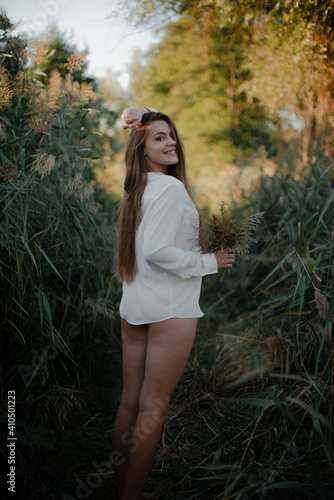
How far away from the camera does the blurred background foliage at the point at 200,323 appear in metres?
1.72

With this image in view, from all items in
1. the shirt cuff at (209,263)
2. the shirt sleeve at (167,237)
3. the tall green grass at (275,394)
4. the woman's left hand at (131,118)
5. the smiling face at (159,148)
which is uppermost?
the woman's left hand at (131,118)

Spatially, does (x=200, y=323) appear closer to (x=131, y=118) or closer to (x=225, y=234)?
(x=225, y=234)

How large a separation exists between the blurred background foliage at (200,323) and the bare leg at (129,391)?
30cm

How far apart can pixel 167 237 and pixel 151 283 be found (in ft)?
0.72

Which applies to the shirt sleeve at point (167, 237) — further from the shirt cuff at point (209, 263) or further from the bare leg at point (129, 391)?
the bare leg at point (129, 391)

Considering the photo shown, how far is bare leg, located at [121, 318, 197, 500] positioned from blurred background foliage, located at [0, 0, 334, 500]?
276 mm

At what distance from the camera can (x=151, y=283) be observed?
1497 mm

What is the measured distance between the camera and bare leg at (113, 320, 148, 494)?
1.61 meters

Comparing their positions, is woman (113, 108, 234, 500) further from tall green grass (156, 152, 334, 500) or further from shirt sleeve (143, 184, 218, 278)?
tall green grass (156, 152, 334, 500)

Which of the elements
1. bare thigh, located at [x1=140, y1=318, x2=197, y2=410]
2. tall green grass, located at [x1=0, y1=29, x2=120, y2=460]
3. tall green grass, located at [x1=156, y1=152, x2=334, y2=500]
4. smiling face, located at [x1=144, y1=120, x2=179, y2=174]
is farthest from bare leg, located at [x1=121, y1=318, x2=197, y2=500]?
smiling face, located at [x1=144, y1=120, x2=179, y2=174]

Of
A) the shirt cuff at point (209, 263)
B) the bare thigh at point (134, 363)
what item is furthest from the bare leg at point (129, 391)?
the shirt cuff at point (209, 263)

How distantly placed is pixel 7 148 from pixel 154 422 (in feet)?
5.18

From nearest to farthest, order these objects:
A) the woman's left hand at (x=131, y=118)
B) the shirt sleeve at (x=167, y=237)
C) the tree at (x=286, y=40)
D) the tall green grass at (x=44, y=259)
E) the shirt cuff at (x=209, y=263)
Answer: the shirt sleeve at (x=167, y=237) < the shirt cuff at (x=209, y=263) < the woman's left hand at (x=131, y=118) < the tall green grass at (x=44, y=259) < the tree at (x=286, y=40)

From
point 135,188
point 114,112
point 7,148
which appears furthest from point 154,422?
point 114,112
